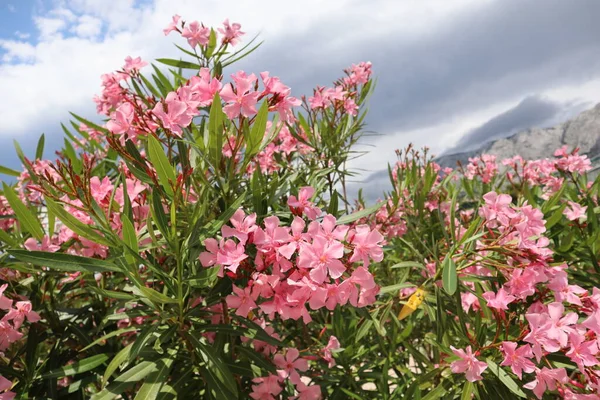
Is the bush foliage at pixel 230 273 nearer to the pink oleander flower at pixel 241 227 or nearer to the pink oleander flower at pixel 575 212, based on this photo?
the pink oleander flower at pixel 241 227

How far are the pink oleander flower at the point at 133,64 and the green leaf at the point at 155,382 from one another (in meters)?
0.98

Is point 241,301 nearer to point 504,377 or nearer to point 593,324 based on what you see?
point 504,377

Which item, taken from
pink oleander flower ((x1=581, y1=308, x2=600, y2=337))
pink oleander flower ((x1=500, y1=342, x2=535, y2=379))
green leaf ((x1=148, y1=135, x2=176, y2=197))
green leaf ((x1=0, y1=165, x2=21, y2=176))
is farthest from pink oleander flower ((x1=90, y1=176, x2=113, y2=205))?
pink oleander flower ((x1=581, y1=308, x2=600, y2=337))

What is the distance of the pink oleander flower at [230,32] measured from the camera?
1.38 m

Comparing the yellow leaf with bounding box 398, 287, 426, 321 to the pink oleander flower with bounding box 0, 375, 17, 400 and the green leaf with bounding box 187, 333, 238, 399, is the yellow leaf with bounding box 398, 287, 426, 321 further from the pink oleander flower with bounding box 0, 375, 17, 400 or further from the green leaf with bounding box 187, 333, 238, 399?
the pink oleander flower with bounding box 0, 375, 17, 400

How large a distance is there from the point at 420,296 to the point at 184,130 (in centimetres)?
→ 95

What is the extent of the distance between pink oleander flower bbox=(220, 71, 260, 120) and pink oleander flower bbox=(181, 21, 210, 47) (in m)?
0.49

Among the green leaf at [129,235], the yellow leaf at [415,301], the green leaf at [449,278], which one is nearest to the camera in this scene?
the green leaf at [129,235]

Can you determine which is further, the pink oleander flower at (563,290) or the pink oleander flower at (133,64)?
the pink oleander flower at (133,64)

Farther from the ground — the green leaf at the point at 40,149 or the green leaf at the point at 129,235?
the green leaf at the point at 40,149

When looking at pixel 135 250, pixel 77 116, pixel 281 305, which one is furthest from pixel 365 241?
pixel 77 116

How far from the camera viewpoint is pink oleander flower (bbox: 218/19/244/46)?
4.53ft

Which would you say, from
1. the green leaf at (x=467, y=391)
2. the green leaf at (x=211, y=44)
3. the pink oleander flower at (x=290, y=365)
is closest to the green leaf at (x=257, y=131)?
the green leaf at (x=211, y=44)

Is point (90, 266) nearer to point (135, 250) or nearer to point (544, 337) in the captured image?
point (135, 250)
